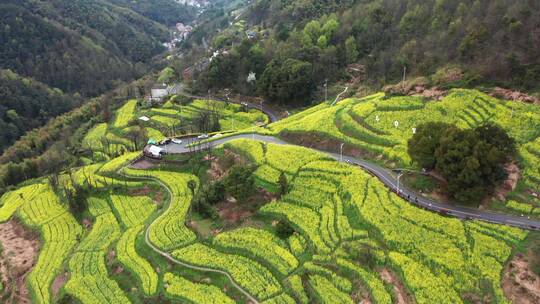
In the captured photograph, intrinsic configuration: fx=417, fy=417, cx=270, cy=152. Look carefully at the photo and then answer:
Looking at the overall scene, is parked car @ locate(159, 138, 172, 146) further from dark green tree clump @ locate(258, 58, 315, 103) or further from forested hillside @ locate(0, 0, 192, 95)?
forested hillside @ locate(0, 0, 192, 95)

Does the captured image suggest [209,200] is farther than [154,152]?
No

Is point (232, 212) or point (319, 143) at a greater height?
point (319, 143)

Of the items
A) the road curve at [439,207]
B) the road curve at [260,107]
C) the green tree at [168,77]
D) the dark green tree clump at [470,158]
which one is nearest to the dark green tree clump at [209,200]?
the road curve at [439,207]

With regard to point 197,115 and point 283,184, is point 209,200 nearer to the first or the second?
point 283,184

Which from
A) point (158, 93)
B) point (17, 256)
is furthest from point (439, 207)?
point (158, 93)

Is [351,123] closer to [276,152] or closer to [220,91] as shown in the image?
[276,152]

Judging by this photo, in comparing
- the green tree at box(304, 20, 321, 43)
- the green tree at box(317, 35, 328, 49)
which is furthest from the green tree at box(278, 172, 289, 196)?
the green tree at box(304, 20, 321, 43)

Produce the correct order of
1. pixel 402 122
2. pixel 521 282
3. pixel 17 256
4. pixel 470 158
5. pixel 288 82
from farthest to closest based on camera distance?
pixel 288 82, pixel 402 122, pixel 17 256, pixel 470 158, pixel 521 282
